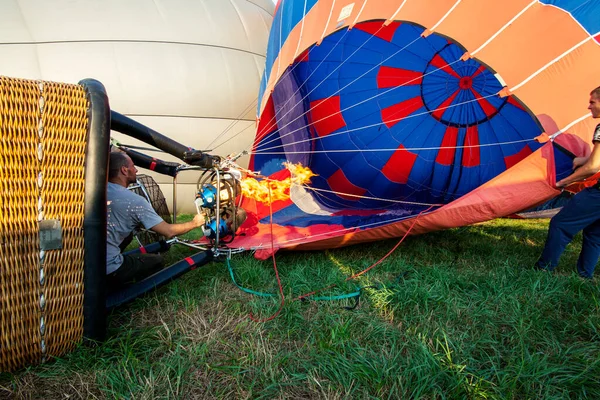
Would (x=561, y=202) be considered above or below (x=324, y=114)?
below

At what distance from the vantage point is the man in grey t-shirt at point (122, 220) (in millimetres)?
1443

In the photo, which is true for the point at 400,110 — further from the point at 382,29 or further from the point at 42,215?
the point at 42,215

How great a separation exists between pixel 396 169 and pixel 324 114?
942 mm

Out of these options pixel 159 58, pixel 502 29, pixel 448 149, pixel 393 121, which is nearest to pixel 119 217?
pixel 502 29

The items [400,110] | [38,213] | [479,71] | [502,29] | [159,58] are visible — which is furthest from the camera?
[159,58]

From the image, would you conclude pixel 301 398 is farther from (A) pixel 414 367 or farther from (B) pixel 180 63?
(B) pixel 180 63

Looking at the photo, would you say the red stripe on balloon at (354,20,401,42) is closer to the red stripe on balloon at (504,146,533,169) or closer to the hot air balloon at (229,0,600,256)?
the hot air balloon at (229,0,600,256)

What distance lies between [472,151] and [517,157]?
1.33ft

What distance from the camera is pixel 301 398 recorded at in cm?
96

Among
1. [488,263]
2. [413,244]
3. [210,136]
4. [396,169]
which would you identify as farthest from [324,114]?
[488,263]

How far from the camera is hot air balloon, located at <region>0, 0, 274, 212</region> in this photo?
144 inches

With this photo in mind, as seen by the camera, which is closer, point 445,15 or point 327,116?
point 445,15

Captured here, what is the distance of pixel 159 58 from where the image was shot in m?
3.91

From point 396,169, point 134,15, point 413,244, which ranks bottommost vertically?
point 413,244
